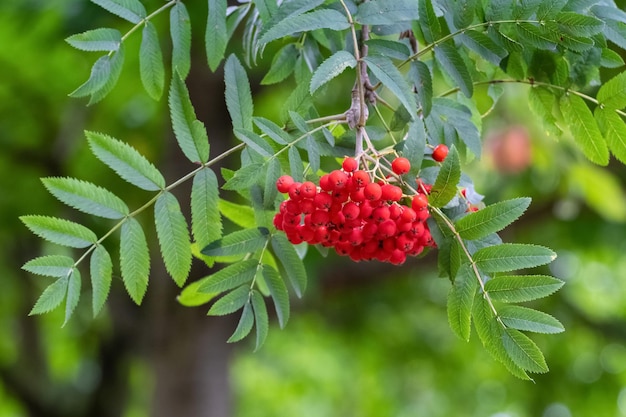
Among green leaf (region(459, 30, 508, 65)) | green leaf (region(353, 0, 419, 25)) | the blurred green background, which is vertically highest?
green leaf (region(353, 0, 419, 25))

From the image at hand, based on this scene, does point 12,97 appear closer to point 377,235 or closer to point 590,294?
point 377,235

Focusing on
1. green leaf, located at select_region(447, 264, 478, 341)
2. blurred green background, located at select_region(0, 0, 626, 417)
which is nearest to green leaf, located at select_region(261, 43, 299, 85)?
green leaf, located at select_region(447, 264, 478, 341)

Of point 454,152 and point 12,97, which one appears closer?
point 454,152

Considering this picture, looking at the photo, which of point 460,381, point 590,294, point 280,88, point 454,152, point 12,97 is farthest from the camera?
point 590,294

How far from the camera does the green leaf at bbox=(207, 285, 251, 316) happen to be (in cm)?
111

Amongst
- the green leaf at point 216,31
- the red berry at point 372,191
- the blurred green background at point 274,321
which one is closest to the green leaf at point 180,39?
the green leaf at point 216,31

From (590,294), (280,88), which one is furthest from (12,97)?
(590,294)

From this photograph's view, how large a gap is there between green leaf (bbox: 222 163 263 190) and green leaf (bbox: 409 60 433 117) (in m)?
0.23

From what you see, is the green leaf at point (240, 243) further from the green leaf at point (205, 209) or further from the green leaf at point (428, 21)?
the green leaf at point (428, 21)

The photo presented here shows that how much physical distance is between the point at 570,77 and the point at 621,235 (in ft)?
10.9

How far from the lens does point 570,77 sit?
3.71 feet

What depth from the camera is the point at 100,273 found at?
1.07 meters

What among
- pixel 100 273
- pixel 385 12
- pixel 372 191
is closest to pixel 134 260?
pixel 100 273

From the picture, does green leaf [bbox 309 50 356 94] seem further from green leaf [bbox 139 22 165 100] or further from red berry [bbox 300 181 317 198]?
green leaf [bbox 139 22 165 100]
